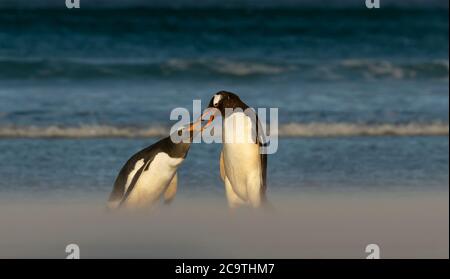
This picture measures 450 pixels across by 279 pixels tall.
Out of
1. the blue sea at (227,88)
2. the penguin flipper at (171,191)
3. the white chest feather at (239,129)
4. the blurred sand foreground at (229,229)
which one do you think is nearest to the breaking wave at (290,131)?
the blue sea at (227,88)

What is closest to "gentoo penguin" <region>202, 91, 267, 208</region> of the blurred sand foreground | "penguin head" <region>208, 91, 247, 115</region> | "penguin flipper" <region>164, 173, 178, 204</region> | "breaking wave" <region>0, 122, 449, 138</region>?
"penguin head" <region>208, 91, 247, 115</region>

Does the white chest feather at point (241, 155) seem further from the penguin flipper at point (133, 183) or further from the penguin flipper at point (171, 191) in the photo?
the penguin flipper at point (133, 183)

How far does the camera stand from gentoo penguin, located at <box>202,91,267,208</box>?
700 centimetres

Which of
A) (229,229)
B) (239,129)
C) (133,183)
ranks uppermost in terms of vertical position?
(239,129)

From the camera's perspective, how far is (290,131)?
33.9 feet

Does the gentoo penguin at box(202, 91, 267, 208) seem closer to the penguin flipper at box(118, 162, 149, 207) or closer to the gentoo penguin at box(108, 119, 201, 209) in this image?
the gentoo penguin at box(108, 119, 201, 209)

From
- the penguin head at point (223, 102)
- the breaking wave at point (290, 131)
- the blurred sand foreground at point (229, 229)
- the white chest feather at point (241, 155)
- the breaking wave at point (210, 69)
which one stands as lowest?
the blurred sand foreground at point (229, 229)

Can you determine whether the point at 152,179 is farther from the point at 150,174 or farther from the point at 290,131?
the point at 290,131

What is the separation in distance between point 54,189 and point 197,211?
1.12 metres

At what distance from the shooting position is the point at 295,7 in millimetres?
19578

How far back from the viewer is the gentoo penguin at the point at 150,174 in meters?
6.93

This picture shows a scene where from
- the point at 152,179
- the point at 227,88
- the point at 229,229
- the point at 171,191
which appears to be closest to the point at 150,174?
the point at 152,179

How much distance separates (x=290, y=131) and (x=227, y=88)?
3025 millimetres

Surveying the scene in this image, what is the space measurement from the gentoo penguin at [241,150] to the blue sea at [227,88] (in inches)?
27.1
